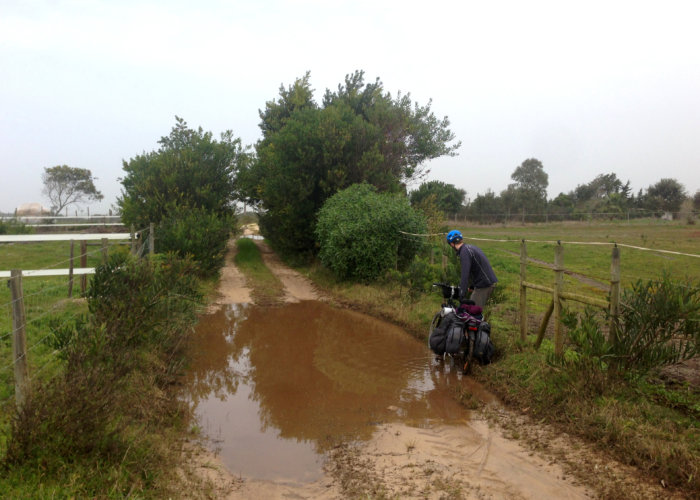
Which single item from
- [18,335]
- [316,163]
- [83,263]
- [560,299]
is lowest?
[83,263]

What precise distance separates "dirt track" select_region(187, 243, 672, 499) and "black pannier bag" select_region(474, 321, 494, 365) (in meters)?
1.59

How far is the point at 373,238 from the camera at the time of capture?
14891mm

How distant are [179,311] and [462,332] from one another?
177 inches

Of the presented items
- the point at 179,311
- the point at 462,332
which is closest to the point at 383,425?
the point at 462,332

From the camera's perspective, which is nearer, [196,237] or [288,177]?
[196,237]

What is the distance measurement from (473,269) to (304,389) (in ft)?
10.3

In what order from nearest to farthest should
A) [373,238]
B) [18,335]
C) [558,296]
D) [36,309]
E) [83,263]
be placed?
[18,335] → [558,296] → [36,309] → [83,263] → [373,238]

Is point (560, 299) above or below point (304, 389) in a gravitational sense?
above

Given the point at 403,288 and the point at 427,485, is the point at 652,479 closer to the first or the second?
the point at 427,485

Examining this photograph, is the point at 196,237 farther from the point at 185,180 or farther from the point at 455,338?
the point at 455,338

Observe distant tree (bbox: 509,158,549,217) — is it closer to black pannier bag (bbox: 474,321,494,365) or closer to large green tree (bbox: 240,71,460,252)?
large green tree (bbox: 240,71,460,252)

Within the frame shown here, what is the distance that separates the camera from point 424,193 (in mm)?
35844

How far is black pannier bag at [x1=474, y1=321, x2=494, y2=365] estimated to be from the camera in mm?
7414

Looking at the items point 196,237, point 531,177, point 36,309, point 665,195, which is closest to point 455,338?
point 36,309
